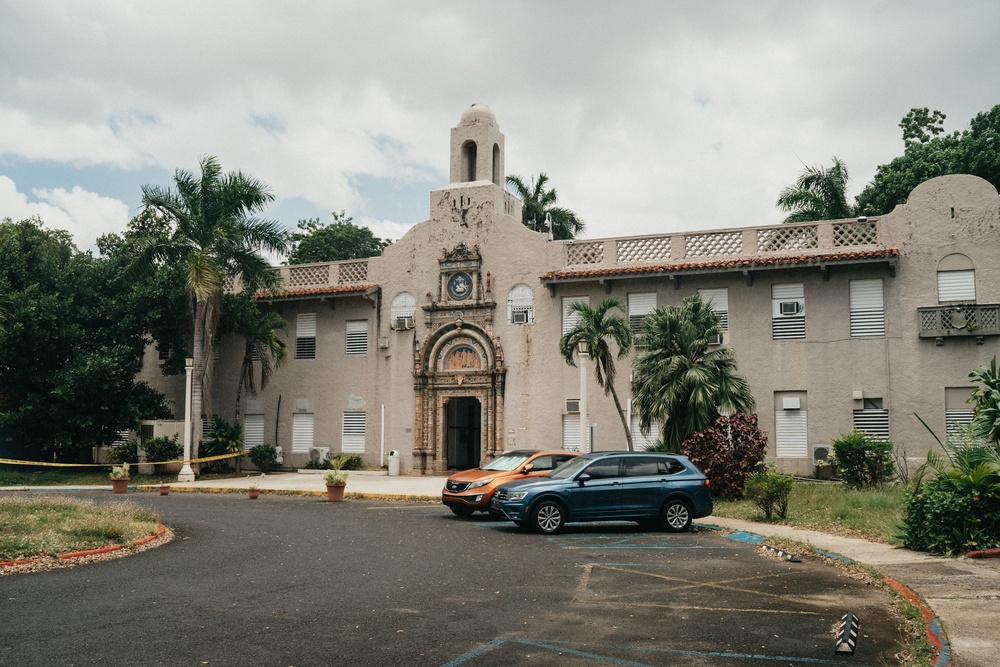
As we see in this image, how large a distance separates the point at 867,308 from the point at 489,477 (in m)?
15.1

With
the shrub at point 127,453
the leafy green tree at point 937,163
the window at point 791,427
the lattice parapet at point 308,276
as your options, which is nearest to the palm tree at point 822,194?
the leafy green tree at point 937,163

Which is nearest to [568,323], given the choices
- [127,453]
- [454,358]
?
[454,358]

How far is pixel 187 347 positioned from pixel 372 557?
23362 mm

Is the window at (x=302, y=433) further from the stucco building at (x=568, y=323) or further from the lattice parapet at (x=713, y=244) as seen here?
the lattice parapet at (x=713, y=244)

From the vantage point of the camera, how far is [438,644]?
24.3 feet

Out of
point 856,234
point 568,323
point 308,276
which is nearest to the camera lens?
point 856,234

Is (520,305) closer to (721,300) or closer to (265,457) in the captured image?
(721,300)

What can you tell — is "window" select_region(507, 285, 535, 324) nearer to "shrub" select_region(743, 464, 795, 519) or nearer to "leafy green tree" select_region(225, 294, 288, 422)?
"leafy green tree" select_region(225, 294, 288, 422)

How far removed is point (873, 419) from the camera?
26.6m

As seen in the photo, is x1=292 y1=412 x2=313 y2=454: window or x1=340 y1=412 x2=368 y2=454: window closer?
x1=340 y1=412 x2=368 y2=454: window

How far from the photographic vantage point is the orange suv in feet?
58.3

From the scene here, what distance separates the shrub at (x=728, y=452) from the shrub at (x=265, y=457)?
18.1 metres

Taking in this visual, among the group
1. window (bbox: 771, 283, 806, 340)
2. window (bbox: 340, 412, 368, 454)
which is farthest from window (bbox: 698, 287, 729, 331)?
window (bbox: 340, 412, 368, 454)

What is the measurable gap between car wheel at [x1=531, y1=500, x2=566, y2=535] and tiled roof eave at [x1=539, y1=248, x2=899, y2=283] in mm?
14238
